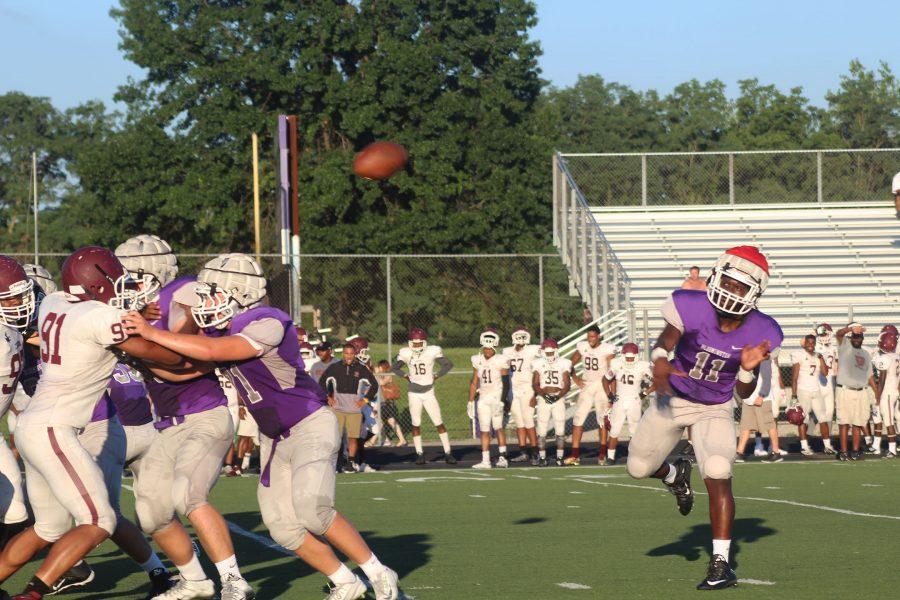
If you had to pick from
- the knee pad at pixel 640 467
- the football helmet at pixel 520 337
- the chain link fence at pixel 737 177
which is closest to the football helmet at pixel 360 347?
the football helmet at pixel 520 337

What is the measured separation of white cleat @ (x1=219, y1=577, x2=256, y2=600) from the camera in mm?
6083

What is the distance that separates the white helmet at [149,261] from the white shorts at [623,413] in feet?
34.4

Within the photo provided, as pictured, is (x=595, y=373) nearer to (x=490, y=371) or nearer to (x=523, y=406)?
(x=523, y=406)

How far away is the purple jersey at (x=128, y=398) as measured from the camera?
23.8 ft

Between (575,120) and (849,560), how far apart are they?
2320 inches

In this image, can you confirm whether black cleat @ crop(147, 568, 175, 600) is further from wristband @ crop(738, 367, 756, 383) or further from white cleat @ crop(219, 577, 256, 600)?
wristband @ crop(738, 367, 756, 383)

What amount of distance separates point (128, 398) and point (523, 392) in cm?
1075

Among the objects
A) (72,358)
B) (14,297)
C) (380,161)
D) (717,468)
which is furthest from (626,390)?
(72,358)

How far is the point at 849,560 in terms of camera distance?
764 centimetres

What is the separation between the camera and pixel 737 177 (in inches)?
1027

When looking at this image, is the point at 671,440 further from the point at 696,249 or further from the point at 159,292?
the point at 696,249

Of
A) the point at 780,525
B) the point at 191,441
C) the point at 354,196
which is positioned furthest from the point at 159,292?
the point at 354,196

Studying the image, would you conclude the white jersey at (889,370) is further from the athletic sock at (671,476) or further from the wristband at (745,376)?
the wristband at (745,376)

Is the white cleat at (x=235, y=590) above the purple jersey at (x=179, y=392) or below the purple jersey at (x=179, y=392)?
below
